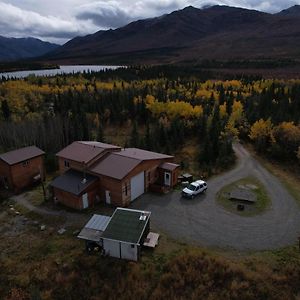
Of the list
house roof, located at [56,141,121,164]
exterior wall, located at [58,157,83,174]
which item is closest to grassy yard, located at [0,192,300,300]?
exterior wall, located at [58,157,83,174]

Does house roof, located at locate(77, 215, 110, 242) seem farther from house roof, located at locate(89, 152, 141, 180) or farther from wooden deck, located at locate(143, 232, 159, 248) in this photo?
house roof, located at locate(89, 152, 141, 180)

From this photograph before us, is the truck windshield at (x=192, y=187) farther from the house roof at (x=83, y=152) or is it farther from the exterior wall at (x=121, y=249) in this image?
the exterior wall at (x=121, y=249)

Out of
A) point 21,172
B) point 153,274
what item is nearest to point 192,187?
point 153,274

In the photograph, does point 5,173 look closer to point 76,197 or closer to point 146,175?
point 76,197

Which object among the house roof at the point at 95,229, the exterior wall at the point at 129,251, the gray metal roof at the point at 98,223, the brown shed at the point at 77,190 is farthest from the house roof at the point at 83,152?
the exterior wall at the point at 129,251

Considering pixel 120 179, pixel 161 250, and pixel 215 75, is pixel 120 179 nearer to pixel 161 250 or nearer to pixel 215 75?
pixel 161 250
